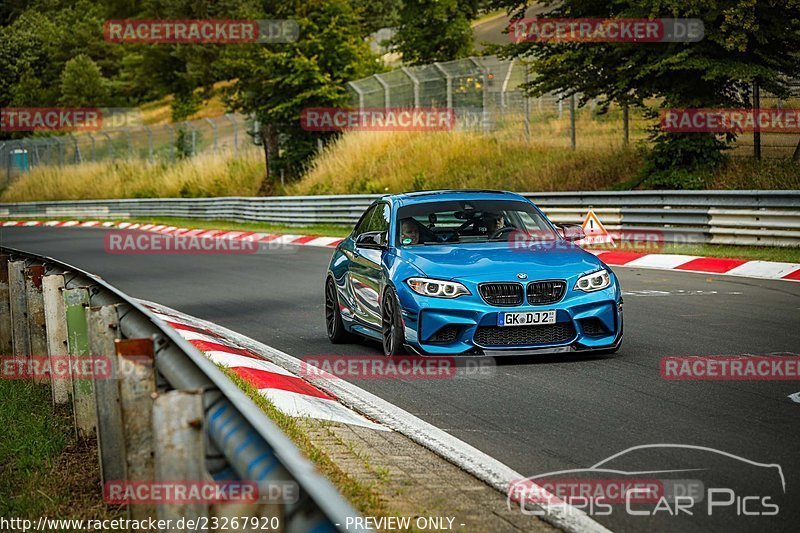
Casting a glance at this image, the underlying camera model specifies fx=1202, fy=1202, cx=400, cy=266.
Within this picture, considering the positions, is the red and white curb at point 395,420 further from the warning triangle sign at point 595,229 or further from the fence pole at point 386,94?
the fence pole at point 386,94

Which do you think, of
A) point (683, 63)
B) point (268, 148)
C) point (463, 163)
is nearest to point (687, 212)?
point (683, 63)

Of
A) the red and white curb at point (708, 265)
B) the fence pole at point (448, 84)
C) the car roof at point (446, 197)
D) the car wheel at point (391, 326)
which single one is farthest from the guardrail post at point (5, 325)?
the fence pole at point (448, 84)

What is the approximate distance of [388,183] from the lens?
115ft

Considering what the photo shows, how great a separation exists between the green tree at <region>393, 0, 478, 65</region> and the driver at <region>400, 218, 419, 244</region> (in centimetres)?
5121

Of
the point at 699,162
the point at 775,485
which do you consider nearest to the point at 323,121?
the point at 699,162

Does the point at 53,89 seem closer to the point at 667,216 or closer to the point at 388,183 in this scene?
the point at 388,183

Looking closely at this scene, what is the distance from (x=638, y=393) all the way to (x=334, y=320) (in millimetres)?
4226

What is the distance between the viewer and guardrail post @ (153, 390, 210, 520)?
361 centimetres

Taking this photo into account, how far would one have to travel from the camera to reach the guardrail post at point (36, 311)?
858 cm

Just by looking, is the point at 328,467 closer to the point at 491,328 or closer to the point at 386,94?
the point at 491,328

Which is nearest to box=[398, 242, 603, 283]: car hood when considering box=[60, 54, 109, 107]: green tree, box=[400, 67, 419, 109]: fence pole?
box=[400, 67, 419, 109]: fence pole

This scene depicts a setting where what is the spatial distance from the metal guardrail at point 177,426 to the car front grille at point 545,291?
357 cm

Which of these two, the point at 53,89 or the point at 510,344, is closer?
the point at 510,344

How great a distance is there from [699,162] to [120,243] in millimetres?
16336
